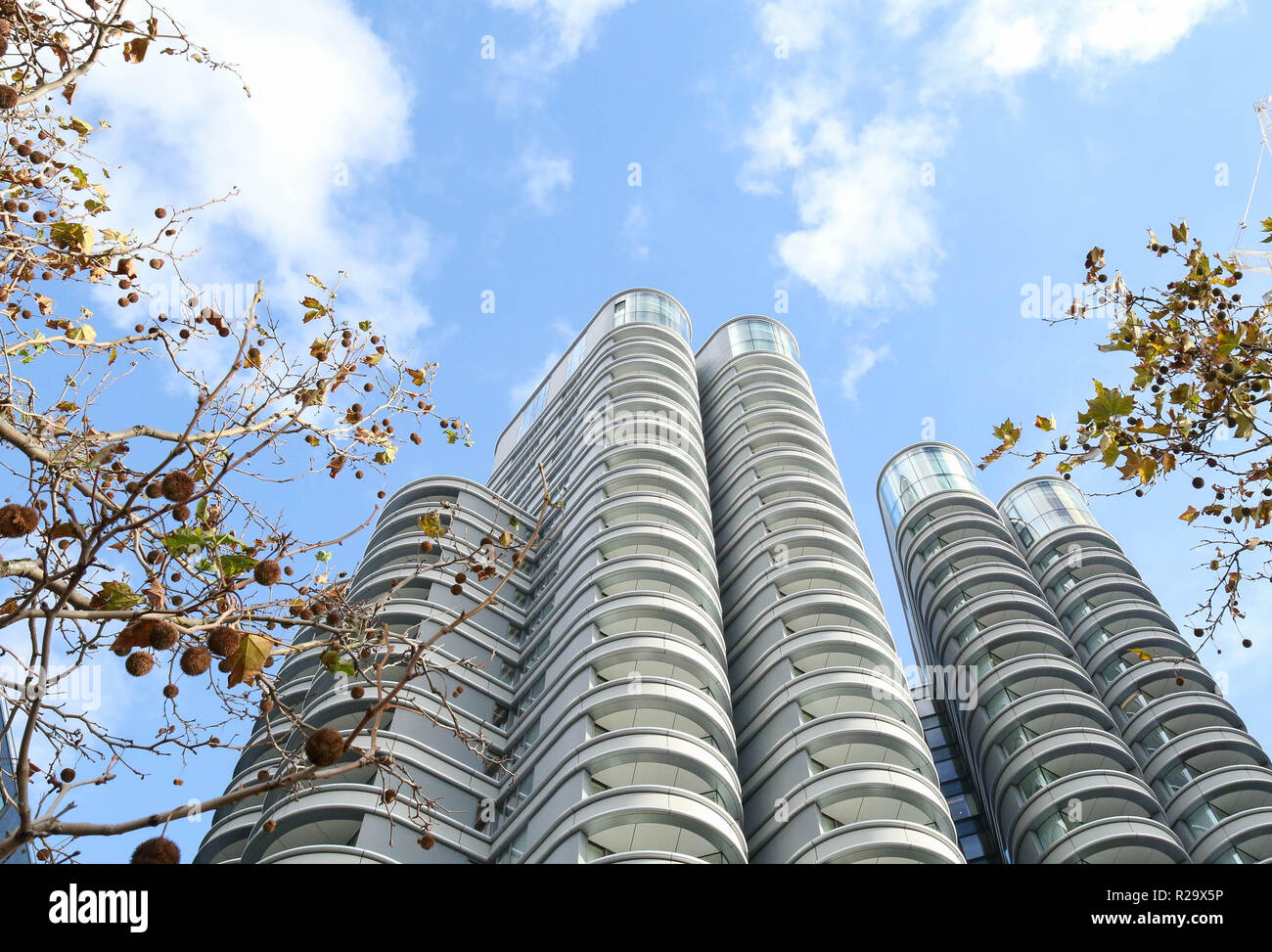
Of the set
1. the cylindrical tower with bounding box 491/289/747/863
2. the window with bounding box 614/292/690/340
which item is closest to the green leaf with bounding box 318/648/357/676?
the cylindrical tower with bounding box 491/289/747/863

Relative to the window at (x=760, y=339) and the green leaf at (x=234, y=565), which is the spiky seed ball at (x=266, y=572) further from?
the window at (x=760, y=339)

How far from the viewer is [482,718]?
3816cm

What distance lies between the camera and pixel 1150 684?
46.0m

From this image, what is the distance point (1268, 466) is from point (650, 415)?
4181cm

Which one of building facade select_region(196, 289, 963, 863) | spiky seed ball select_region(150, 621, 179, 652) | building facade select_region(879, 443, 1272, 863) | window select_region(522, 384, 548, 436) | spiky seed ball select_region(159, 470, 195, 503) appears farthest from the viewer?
window select_region(522, 384, 548, 436)

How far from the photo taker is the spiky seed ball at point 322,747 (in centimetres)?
454

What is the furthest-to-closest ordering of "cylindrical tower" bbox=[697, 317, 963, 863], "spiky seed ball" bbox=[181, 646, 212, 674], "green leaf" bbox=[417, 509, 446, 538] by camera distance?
1. "cylindrical tower" bbox=[697, 317, 963, 863]
2. "green leaf" bbox=[417, 509, 446, 538]
3. "spiky seed ball" bbox=[181, 646, 212, 674]

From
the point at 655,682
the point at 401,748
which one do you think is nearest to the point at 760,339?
→ the point at 655,682

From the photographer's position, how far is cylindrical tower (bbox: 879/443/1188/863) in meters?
36.5

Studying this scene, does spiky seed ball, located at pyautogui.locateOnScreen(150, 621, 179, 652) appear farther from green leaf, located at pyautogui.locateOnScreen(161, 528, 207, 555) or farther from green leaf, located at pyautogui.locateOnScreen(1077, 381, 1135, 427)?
green leaf, located at pyautogui.locateOnScreen(1077, 381, 1135, 427)

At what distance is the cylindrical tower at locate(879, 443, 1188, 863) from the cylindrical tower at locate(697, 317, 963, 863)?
6896 millimetres

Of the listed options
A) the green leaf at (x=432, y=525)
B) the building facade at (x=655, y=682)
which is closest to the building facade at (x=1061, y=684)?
the building facade at (x=655, y=682)

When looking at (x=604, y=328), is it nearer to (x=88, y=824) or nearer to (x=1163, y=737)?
(x=1163, y=737)
